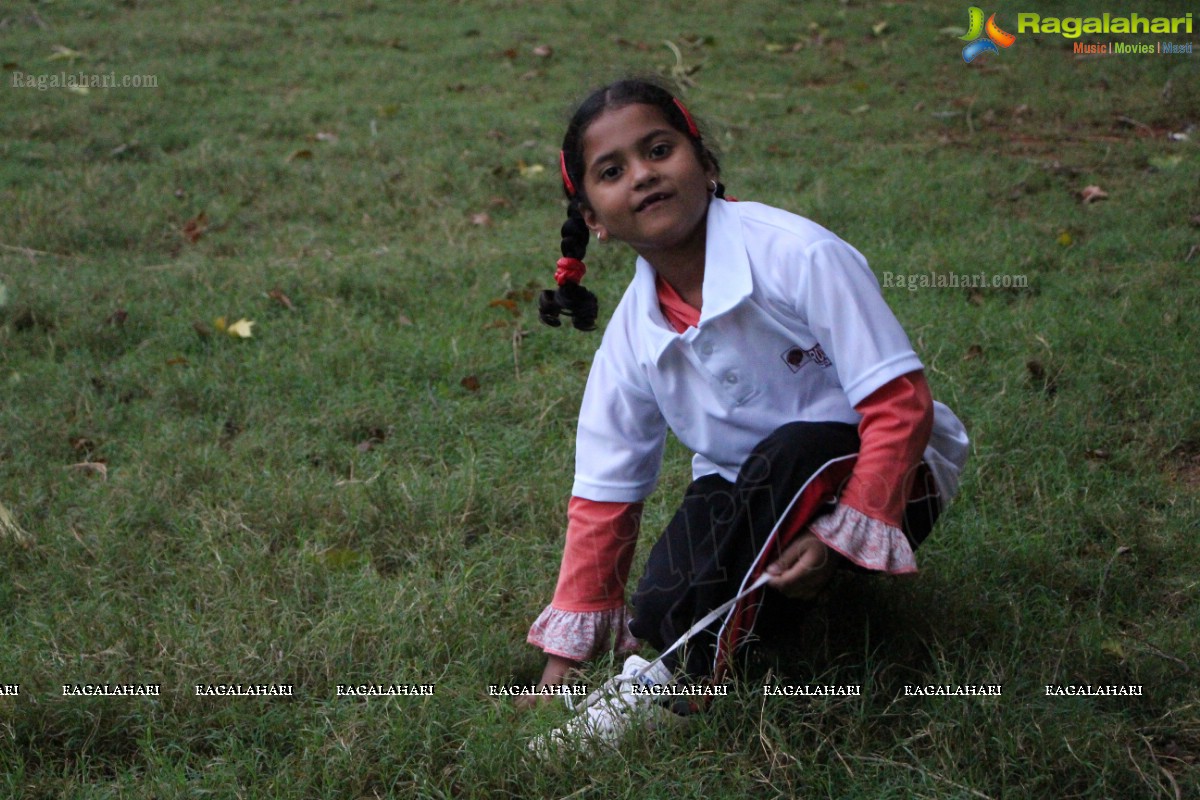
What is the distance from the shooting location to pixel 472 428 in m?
3.22

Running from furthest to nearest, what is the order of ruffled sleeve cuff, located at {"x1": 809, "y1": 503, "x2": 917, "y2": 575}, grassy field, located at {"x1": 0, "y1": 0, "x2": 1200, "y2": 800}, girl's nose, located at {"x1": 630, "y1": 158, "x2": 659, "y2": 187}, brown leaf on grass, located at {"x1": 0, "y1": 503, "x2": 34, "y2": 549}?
brown leaf on grass, located at {"x1": 0, "y1": 503, "x2": 34, "y2": 549} < girl's nose, located at {"x1": 630, "y1": 158, "x2": 659, "y2": 187} < grassy field, located at {"x1": 0, "y1": 0, "x2": 1200, "y2": 800} < ruffled sleeve cuff, located at {"x1": 809, "y1": 503, "x2": 917, "y2": 575}

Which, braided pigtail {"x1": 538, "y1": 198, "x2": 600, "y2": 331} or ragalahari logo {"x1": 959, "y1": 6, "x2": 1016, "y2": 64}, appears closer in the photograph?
braided pigtail {"x1": 538, "y1": 198, "x2": 600, "y2": 331}

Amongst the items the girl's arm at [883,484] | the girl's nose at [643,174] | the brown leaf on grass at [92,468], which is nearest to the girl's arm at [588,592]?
the girl's arm at [883,484]

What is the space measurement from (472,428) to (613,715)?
140cm

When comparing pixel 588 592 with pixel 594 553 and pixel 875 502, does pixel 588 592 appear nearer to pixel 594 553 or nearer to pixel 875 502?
pixel 594 553

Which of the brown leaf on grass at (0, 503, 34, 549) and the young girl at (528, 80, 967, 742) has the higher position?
the young girl at (528, 80, 967, 742)

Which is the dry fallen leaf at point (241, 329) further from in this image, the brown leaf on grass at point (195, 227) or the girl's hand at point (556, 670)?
the girl's hand at point (556, 670)

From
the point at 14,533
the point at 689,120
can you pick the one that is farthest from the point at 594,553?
the point at 14,533

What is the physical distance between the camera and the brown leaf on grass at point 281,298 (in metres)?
3.94

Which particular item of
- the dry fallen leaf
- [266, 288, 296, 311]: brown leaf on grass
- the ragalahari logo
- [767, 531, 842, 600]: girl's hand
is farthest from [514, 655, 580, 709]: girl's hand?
the ragalahari logo

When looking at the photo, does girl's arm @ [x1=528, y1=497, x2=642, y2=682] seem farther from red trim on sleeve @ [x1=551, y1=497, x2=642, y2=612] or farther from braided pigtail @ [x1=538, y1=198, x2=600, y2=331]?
braided pigtail @ [x1=538, y1=198, x2=600, y2=331]

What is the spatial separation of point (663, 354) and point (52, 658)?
128 centimetres

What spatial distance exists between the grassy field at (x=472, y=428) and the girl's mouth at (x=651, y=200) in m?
0.42

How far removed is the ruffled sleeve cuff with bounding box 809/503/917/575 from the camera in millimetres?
1816
